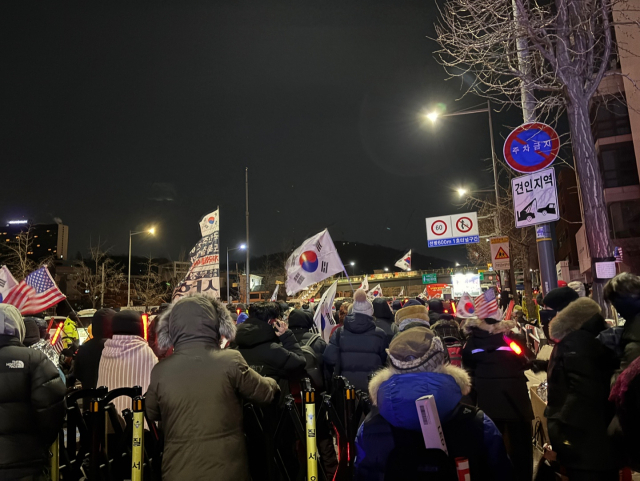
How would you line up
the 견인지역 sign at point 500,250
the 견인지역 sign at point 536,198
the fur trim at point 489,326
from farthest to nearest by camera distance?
the 견인지역 sign at point 500,250 < the 견인지역 sign at point 536,198 < the fur trim at point 489,326

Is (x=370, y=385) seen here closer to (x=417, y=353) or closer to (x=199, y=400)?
(x=417, y=353)

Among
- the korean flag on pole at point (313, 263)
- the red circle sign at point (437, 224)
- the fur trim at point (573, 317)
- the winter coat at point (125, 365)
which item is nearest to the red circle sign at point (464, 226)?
the red circle sign at point (437, 224)

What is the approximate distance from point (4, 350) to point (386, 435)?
291 cm

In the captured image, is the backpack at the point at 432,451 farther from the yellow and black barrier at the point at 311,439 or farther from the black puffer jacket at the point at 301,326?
the black puffer jacket at the point at 301,326

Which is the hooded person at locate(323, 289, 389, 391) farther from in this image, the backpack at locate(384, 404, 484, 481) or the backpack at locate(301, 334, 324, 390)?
the backpack at locate(384, 404, 484, 481)

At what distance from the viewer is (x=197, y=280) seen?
11.5m

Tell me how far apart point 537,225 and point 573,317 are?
6241 mm

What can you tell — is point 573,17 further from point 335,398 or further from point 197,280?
point 197,280

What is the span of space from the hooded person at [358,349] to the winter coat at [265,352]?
3.12ft

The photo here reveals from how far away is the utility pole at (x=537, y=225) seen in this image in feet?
30.3

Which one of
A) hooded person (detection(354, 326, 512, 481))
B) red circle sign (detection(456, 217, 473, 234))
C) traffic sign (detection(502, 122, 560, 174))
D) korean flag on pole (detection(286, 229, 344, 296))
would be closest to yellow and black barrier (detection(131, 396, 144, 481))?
hooded person (detection(354, 326, 512, 481))

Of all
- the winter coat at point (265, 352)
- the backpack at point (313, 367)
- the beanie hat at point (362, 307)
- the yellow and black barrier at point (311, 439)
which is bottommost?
the yellow and black barrier at point (311, 439)

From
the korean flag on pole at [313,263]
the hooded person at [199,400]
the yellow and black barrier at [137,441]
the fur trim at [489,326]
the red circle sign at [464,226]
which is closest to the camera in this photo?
the hooded person at [199,400]

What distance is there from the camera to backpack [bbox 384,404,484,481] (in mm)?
2191
